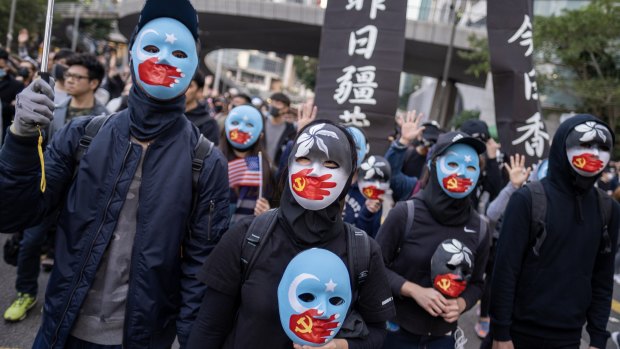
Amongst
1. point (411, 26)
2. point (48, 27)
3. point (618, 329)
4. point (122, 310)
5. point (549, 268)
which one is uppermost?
point (411, 26)

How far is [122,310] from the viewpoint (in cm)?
198

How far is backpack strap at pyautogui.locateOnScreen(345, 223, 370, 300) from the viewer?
175cm

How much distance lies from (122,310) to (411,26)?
23.5 metres

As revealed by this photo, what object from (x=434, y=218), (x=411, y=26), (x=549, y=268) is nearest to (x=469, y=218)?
(x=434, y=218)

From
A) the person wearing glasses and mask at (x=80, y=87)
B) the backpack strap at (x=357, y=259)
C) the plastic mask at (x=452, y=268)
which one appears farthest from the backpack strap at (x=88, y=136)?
the person wearing glasses and mask at (x=80, y=87)

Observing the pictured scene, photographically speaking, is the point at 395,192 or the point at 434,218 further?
the point at 395,192

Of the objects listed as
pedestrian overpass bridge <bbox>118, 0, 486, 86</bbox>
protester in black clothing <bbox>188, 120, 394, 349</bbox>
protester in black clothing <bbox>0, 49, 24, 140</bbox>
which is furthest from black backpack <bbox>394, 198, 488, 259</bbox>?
pedestrian overpass bridge <bbox>118, 0, 486, 86</bbox>

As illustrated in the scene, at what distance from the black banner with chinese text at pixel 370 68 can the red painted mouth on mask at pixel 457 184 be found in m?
2.12

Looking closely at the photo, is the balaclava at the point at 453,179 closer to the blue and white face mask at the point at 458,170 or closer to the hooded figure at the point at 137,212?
the blue and white face mask at the point at 458,170

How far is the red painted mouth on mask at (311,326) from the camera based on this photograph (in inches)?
60.7

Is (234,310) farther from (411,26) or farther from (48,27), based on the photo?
(411,26)

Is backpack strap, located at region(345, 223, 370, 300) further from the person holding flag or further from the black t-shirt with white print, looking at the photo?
the person holding flag

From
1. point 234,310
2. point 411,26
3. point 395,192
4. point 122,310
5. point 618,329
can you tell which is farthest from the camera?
point 411,26

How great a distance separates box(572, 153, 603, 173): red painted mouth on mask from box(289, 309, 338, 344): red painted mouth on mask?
1754 millimetres
